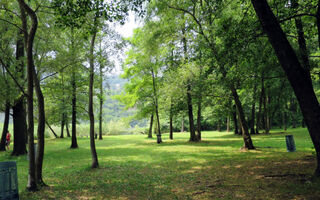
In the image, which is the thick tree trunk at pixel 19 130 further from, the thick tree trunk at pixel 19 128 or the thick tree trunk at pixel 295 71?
the thick tree trunk at pixel 295 71

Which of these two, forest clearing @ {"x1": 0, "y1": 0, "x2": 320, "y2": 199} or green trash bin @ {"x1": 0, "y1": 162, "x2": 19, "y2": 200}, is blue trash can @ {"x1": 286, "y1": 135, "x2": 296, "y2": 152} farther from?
green trash bin @ {"x1": 0, "y1": 162, "x2": 19, "y2": 200}

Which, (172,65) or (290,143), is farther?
(172,65)

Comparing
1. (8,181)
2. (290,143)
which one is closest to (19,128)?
(8,181)

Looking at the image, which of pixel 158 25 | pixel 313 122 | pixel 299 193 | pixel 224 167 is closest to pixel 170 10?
pixel 158 25

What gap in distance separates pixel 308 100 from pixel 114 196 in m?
5.49

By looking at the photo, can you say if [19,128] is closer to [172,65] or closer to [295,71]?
[172,65]

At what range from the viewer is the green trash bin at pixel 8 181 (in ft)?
17.2

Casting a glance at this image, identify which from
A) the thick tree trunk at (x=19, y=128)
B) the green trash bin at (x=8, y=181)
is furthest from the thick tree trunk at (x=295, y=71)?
the thick tree trunk at (x=19, y=128)

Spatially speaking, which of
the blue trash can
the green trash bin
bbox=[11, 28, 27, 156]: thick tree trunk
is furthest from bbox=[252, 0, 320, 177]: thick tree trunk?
bbox=[11, 28, 27, 156]: thick tree trunk

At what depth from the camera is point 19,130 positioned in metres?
14.7

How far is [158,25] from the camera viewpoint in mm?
14602

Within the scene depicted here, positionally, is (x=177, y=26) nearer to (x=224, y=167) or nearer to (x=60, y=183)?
(x=224, y=167)

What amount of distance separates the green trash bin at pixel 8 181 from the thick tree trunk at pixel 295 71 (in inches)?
286

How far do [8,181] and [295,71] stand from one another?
7496mm
